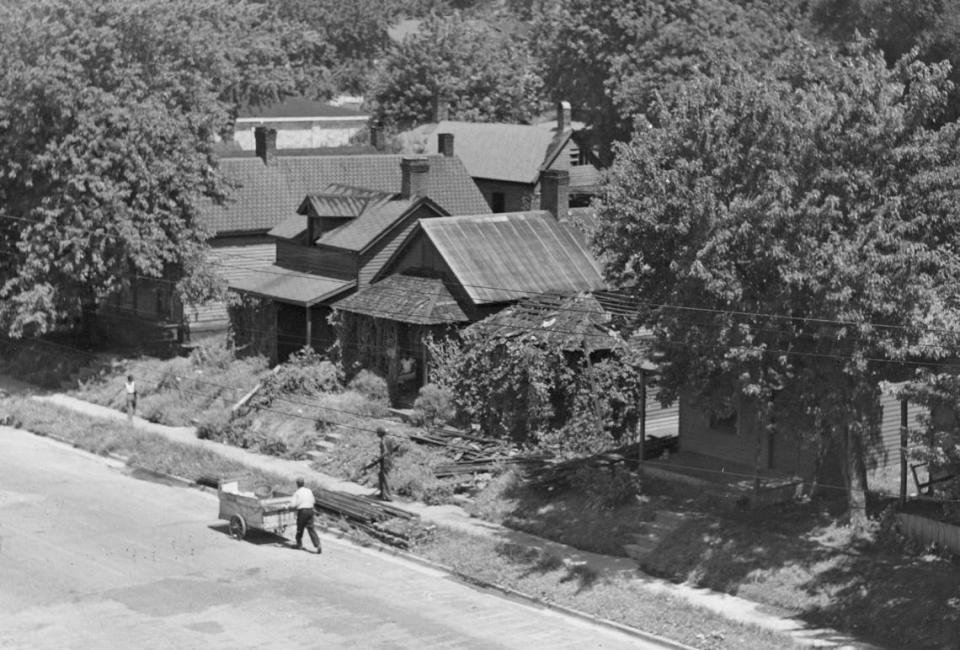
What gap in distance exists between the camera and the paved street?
2692 centimetres

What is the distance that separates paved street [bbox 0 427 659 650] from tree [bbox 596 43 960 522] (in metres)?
5.92

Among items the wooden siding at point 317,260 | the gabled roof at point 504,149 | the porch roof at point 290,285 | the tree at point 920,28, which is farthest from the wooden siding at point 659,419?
the gabled roof at point 504,149

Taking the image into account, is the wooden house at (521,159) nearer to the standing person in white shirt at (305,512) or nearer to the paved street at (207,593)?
the paved street at (207,593)

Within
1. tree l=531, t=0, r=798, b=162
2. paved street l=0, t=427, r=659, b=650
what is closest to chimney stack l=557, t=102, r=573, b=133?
tree l=531, t=0, r=798, b=162

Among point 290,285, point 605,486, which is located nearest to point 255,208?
point 290,285

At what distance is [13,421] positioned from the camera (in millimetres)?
45562

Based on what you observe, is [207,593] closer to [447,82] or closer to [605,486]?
[605,486]

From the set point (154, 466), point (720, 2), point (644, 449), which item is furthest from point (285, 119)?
point (644, 449)

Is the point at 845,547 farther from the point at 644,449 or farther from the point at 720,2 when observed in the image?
the point at 720,2

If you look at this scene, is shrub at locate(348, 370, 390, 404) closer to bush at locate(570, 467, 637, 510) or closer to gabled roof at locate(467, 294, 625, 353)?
gabled roof at locate(467, 294, 625, 353)

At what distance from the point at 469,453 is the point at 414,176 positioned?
12.4 metres

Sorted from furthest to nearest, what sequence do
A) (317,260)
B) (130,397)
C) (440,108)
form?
1. (440,108)
2. (317,260)
3. (130,397)

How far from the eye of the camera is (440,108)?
267 ft

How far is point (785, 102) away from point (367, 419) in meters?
15.8
